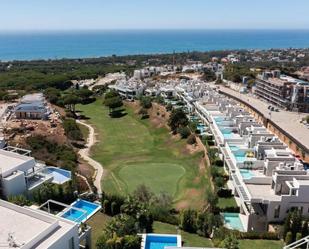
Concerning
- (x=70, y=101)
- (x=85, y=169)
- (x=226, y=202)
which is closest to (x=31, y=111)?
(x=70, y=101)

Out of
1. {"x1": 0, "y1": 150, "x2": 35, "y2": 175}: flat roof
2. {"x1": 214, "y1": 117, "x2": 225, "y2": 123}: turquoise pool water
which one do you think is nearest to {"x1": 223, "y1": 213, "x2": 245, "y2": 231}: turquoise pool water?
{"x1": 0, "y1": 150, "x2": 35, "y2": 175}: flat roof

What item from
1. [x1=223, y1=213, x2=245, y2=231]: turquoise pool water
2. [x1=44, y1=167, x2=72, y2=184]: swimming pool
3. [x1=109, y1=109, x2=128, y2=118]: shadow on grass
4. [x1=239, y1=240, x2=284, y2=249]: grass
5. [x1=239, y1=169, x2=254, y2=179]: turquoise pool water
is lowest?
[x1=109, y1=109, x2=128, y2=118]: shadow on grass

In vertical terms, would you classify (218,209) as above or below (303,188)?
below

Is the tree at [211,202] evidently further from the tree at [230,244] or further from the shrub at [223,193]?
the tree at [230,244]

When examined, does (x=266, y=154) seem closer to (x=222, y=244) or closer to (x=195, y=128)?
(x=222, y=244)

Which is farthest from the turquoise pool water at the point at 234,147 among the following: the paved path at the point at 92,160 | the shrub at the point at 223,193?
the paved path at the point at 92,160

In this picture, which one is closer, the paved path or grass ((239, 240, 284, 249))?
grass ((239, 240, 284, 249))

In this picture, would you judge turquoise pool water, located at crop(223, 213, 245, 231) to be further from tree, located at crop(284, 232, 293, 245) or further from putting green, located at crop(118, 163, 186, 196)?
putting green, located at crop(118, 163, 186, 196)

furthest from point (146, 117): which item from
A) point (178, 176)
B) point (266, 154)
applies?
point (266, 154)
